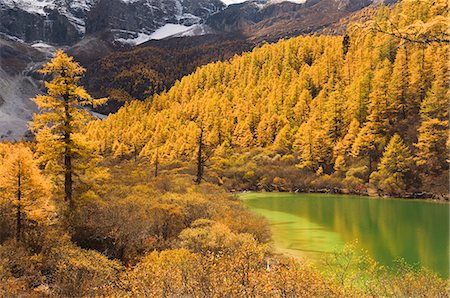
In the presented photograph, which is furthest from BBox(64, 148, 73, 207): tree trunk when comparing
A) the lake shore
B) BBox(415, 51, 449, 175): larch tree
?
BBox(415, 51, 449, 175): larch tree

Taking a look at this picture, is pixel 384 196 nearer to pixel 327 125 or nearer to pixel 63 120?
pixel 327 125

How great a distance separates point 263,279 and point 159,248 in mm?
8996

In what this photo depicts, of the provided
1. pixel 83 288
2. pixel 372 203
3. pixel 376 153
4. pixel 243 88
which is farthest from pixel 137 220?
pixel 243 88

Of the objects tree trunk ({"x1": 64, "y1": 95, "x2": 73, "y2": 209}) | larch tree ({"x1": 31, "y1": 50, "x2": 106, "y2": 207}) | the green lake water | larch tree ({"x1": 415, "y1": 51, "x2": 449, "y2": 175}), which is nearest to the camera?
larch tree ({"x1": 31, "y1": 50, "x2": 106, "y2": 207})

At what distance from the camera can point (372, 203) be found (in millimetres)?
38406

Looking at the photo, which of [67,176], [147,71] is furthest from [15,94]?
[67,176]

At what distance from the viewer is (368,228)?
82.5 ft

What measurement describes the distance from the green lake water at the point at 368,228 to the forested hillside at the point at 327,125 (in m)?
8.97

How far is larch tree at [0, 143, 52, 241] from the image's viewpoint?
1375cm

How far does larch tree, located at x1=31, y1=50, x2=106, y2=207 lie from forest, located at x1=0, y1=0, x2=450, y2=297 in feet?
0.21

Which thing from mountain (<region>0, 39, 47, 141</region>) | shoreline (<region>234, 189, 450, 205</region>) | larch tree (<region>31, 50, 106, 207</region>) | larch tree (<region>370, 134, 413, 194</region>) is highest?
mountain (<region>0, 39, 47, 141</region>)

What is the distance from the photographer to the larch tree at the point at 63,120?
17.2 metres

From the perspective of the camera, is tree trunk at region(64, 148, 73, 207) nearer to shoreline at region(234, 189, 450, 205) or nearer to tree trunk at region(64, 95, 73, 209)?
tree trunk at region(64, 95, 73, 209)

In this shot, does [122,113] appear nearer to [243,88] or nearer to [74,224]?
[243,88]
